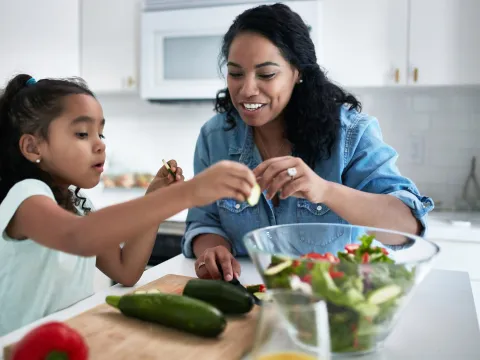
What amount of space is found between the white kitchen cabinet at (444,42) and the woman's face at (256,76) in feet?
4.82

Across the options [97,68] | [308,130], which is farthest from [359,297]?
[97,68]

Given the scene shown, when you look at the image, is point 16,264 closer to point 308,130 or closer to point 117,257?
point 117,257

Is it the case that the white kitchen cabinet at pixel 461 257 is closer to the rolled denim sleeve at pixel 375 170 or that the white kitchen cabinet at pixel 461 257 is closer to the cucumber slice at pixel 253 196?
the rolled denim sleeve at pixel 375 170

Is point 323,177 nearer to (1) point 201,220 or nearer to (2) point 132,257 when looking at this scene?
(1) point 201,220

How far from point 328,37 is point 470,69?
76cm

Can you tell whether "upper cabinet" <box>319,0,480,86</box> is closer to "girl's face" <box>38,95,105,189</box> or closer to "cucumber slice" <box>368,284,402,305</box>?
"girl's face" <box>38,95,105,189</box>

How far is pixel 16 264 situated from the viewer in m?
1.07

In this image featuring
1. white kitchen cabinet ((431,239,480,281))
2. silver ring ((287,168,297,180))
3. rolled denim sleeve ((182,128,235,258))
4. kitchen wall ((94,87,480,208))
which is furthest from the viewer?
kitchen wall ((94,87,480,208))

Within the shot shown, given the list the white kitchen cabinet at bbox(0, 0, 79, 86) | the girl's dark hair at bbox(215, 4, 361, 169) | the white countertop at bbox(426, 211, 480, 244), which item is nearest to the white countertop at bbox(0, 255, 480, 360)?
the girl's dark hair at bbox(215, 4, 361, 169)

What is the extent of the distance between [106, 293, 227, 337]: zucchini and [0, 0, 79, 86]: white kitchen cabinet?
2.06 m

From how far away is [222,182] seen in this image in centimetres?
81

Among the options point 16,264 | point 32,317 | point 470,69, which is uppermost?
point 470,69

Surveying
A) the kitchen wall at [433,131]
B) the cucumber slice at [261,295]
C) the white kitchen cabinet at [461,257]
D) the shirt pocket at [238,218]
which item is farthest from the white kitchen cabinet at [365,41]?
the cucumber slice at [261,295]

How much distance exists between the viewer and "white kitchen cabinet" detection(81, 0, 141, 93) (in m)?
3.15
